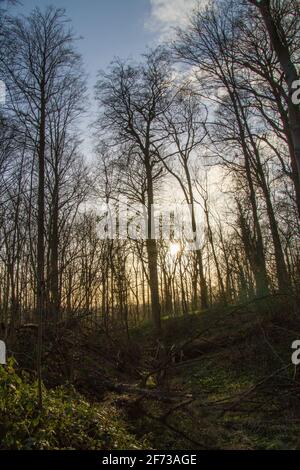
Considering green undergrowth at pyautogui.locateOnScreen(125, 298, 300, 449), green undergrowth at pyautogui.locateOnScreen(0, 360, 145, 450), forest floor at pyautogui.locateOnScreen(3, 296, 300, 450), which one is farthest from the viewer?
forest floor at pyautogui.locateOnScreen(3, 296, 300, 450)

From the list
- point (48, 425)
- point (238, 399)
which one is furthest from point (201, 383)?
point (48, 425)

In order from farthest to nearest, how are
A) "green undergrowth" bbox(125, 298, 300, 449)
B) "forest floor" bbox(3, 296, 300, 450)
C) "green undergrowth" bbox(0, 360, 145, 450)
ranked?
"forest floor" bbox(3, 296, 300, 450), "green undergrowth" bbox(125, 298, 300, 449), "green undergrowth" bbox(0, 360, 145, 450)

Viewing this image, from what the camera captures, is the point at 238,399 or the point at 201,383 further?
the point at 201,383

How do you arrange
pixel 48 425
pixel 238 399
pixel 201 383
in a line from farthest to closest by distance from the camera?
pixel 201 383
pixel 238 399
pixel 48 425

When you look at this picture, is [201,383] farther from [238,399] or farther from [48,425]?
[48,425]

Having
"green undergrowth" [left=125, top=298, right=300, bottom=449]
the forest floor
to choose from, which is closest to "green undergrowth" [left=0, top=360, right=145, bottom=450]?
the forest floor

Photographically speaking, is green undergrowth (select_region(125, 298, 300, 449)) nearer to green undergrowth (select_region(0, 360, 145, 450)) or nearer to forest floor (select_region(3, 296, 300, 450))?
forest floor (select_region(3, 296, 300, 450))

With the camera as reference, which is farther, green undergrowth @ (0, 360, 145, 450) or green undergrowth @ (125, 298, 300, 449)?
green undergrowth @ (125, 298, 300, 449)

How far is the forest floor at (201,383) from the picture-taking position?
516 cm

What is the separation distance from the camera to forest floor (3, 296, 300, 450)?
203 inches

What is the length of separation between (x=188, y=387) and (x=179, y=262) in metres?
20.4

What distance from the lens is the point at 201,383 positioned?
837 centimetres
